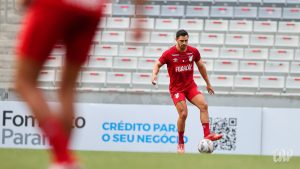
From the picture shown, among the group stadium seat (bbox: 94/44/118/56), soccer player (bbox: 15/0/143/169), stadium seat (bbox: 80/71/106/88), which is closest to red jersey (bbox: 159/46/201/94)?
stadium seat (bbox: 80/71/106/88)

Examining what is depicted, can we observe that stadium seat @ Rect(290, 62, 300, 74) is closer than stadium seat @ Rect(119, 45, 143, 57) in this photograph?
Yes

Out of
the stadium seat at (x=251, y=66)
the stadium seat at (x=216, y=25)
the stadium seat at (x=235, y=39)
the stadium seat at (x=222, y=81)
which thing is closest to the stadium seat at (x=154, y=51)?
the stadium seat at (x=216, y=25)

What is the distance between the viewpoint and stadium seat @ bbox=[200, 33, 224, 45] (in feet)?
74.3

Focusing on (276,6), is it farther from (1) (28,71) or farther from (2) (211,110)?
(1) (28,71)

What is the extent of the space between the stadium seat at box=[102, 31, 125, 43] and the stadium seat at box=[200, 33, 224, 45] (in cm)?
202

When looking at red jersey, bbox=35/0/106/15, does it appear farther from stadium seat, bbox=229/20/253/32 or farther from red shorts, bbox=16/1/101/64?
stadium seat, bbox=229/20/253/32

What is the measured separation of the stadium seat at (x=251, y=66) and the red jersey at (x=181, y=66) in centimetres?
595

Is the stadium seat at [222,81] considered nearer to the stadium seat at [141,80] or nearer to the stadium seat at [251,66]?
the stadium seat at [251,66]

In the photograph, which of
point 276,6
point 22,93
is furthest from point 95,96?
point 22,93

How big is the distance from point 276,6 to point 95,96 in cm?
595

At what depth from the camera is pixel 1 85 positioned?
21562 mm

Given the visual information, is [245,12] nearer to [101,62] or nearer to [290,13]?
[290,13]

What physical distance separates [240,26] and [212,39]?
826 millimetres

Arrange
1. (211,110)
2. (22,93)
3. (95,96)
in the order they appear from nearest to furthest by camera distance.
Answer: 1. (22,93)
2. (211,110)
3. (95,96)
